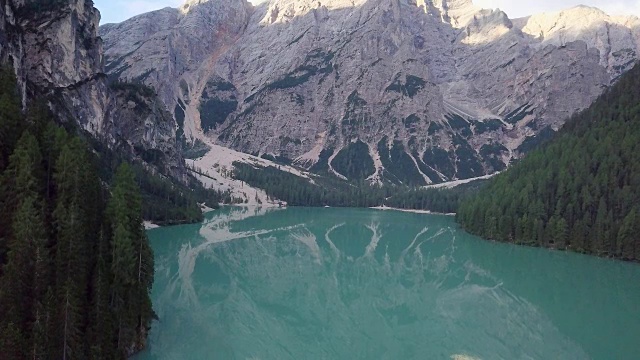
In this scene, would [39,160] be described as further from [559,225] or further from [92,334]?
[559,225]

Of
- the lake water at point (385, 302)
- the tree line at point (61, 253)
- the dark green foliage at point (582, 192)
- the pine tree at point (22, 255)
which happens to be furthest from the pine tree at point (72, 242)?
the dark green foliage at point (582, 192)

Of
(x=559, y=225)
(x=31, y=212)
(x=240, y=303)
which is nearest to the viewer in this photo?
(x=31, y=212)

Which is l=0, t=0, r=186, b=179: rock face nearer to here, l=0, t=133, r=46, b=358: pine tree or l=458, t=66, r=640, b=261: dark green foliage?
l=0, t=133, r=46, b=358: pine tree

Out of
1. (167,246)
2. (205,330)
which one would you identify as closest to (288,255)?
(167,246)

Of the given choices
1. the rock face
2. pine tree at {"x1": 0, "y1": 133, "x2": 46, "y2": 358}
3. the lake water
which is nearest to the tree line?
pine tree at {"x1": 0, "y1": 133, "x2": 46, "y2": 358}

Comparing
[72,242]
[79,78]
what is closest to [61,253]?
[72,242]

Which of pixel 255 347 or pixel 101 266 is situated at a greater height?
pixel 101 266

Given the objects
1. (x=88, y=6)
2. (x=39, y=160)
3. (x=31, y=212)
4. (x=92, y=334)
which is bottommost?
(x=92, y=334)

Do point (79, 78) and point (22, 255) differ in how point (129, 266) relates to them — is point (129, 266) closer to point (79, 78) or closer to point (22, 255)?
point (22, 255)
